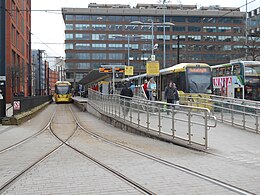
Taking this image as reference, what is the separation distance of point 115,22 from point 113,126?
85599 mm

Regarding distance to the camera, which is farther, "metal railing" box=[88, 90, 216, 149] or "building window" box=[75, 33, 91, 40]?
"building window" box=[75, 33, 91, 40]

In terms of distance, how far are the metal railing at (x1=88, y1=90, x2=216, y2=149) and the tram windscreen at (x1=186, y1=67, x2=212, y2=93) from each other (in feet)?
29.1

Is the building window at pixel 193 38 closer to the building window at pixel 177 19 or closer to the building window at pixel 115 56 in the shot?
the building window at pixel 177 19

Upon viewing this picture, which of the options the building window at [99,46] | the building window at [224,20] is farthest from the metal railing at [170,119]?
the building window at [224,20]

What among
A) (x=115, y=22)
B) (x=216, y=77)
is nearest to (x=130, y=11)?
(x=115, y=22)

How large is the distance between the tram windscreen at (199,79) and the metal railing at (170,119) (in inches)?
350

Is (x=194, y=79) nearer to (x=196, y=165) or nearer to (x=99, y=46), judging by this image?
(x=196, y=165)

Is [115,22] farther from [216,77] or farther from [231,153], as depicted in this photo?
[231,153]

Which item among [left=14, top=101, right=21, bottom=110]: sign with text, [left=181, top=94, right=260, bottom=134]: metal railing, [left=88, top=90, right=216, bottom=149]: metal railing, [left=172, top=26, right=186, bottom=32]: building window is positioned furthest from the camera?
[left=172, top=26, right=186, bottom=32]: building window

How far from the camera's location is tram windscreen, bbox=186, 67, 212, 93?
27.9 m

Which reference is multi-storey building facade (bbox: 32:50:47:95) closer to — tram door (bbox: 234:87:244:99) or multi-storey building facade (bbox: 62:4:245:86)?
multi-storey building facade (bbox: 62:4:245:86)

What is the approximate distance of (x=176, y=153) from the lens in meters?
10.6

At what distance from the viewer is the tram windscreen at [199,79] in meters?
27.9

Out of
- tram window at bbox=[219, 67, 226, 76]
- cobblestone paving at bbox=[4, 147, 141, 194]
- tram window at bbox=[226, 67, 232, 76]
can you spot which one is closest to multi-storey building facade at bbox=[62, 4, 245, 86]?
tram window at bbox=[219, 67, 226, 76]
